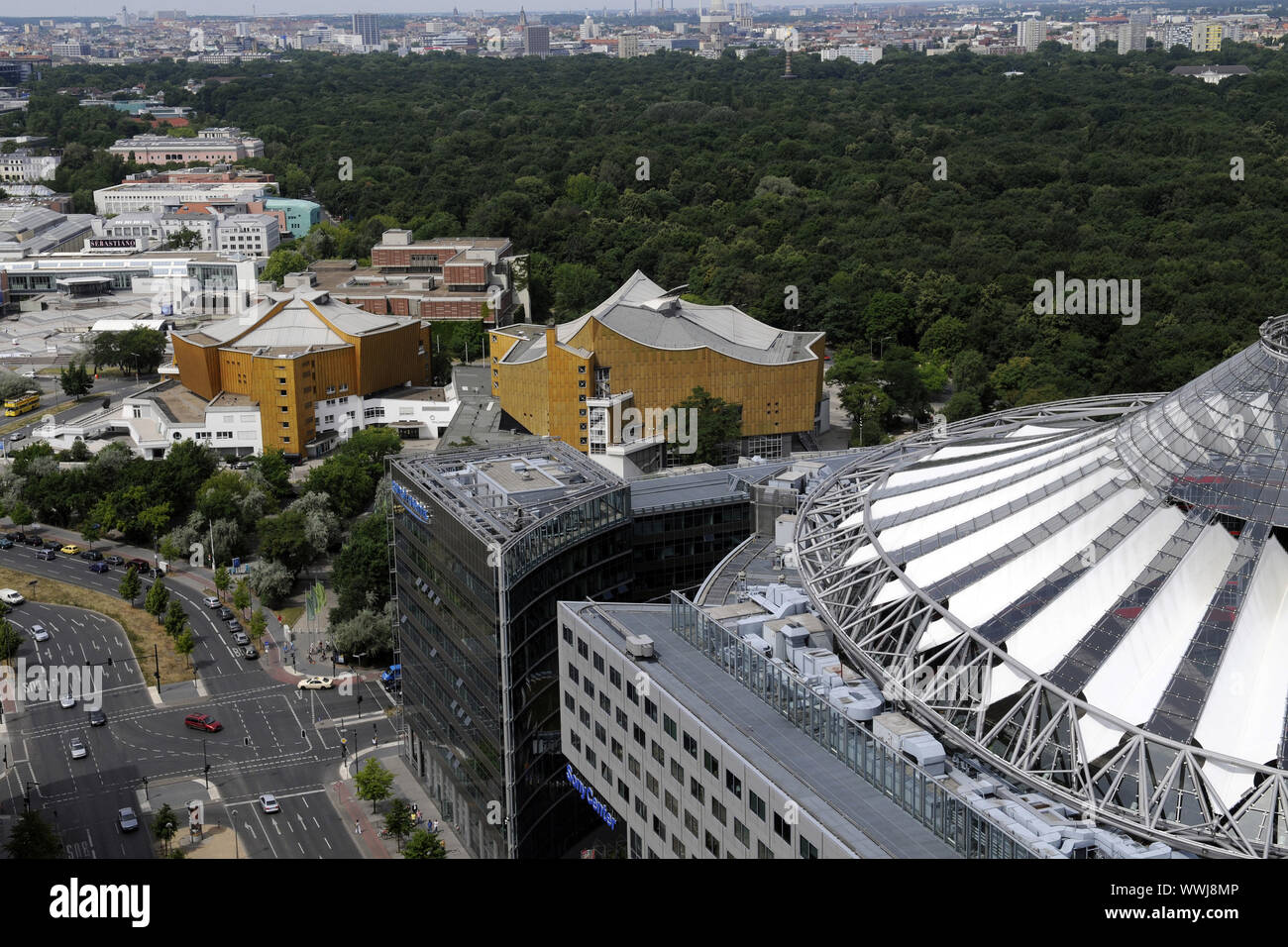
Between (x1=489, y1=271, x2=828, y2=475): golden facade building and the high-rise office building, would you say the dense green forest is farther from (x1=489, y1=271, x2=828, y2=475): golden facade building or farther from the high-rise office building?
the high-rise office building

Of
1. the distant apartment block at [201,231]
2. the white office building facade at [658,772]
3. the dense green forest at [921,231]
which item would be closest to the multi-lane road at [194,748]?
the white office building facade at [658,772]

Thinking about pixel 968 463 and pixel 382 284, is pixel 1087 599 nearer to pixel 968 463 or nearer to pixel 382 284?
pixel 968 463

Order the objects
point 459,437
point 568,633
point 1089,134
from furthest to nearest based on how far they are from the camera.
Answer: point 1089,134 < point 459,437 < point 568,633

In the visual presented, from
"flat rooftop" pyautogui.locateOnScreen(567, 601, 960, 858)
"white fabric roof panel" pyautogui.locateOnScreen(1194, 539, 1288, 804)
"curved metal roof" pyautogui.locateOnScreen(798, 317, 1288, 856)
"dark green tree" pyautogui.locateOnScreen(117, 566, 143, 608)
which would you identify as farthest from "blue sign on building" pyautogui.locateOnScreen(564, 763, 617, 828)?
"dark green tree" pyautogui.locateOnScreen(117, 566, 143, 608)
